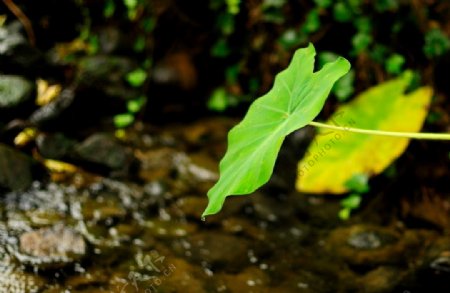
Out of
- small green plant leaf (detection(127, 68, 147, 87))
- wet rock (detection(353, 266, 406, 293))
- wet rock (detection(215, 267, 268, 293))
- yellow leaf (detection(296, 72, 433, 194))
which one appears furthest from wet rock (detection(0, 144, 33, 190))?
wet rock (detection(353, 266, 406, 293))

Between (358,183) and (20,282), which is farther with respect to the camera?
(358,183)

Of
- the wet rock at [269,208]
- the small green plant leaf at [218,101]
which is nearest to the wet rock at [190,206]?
the wet rock at [269,208]

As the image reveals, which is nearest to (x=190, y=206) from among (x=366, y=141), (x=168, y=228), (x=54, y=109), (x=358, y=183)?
(x=168, y=228)

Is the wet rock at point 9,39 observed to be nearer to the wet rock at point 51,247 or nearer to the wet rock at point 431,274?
the wet rock at point 51,247

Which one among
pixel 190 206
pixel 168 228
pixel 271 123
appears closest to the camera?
pixel 271 123

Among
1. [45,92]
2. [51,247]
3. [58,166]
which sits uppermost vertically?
[45,92]

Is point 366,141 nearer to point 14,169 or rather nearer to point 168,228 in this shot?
point 168,228

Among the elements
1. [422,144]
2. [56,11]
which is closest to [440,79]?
[422,144]

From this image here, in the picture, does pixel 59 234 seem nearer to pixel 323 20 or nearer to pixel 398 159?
pixel 398 159
